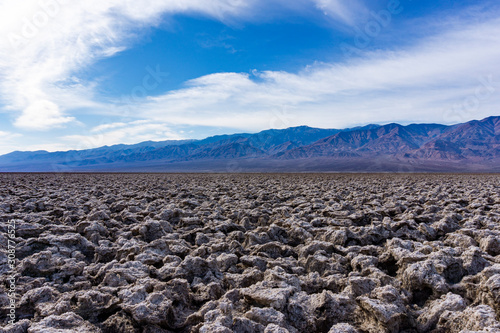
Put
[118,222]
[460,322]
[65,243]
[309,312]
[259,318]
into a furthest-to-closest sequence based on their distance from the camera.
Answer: [118,222]
[65,243]
[309,312]
[259,318]
[460,322]

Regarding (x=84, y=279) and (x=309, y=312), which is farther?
(x=84, y=279)

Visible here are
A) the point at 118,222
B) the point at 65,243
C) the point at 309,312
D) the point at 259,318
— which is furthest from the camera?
the point at 118,222

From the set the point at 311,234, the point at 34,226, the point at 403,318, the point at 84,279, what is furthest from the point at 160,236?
the point at 403,318

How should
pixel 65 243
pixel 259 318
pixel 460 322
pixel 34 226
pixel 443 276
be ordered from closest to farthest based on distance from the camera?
pixel 460 322
pixel 259 318
pixel 443 276
pixel 65 243
pixel 34 226

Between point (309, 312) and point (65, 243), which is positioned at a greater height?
point (65, 243)

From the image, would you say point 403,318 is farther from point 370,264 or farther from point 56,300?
point 56,300

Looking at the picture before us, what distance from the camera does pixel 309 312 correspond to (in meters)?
2.22

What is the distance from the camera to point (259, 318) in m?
2.05

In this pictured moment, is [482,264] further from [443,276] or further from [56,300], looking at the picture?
[56,300]

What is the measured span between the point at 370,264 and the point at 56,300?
2807 mm

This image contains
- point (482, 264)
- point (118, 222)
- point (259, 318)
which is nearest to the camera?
point (259, 318)

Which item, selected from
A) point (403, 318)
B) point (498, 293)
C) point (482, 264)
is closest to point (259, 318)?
point (403, 318)

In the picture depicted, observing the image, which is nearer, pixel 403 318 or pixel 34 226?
pixel 403 318

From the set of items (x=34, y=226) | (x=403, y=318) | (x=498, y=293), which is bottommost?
(x=403, y=318)
